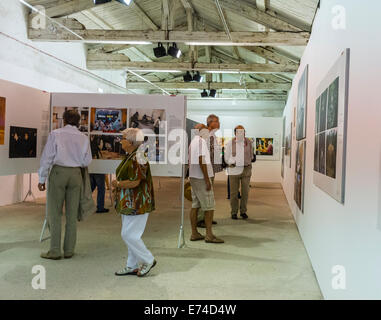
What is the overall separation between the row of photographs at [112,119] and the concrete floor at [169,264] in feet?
5.03

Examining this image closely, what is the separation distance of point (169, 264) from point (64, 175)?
1.51 metres

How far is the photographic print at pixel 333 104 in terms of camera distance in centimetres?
293

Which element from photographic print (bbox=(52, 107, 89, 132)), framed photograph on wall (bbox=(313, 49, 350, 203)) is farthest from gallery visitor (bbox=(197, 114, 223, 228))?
framed photograph on wall (bbox=(313, 49, 350, 203))

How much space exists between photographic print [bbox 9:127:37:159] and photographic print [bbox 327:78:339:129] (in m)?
4.10

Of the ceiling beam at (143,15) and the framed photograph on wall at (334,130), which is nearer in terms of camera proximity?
the framed photograph on wall at (334,130)

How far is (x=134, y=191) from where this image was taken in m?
3.60

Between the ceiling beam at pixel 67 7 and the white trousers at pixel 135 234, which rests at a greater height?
the ceiling beam at pixel 67 7

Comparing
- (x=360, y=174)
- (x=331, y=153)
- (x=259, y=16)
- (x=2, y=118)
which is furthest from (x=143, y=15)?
(x=360, y=174)

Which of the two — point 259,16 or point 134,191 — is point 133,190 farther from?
point 259,16

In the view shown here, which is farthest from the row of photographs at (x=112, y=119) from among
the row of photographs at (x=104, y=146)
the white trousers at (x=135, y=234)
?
the white trousers at (x=135, y=234)

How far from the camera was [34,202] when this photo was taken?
885 cm

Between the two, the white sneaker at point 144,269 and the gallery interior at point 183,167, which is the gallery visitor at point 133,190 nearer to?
the white sneaker at point 144,269

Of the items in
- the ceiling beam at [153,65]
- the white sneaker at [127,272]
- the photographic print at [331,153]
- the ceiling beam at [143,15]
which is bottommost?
the white sneaker at [127,272]
